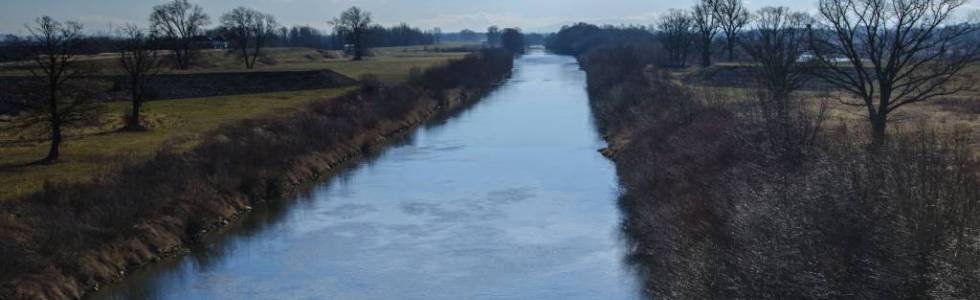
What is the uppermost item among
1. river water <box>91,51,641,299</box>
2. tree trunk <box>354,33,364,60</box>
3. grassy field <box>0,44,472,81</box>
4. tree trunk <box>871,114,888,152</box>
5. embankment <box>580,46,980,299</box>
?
tree trunk <box>354,33,364,60</box>

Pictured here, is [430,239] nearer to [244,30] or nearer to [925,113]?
[925,113]

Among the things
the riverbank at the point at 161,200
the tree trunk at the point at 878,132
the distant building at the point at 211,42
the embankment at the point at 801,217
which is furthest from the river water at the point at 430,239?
the distant building at the point at 211,42

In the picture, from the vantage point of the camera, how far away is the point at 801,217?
14383 mm

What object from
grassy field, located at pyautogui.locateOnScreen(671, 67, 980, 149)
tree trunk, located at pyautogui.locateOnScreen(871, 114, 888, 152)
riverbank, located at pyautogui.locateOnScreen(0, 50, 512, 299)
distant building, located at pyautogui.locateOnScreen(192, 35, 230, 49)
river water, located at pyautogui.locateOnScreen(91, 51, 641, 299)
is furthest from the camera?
distant building, located at pyautogui.locateOnScreen(192, 35, 230, 49)

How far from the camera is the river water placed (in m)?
18.5

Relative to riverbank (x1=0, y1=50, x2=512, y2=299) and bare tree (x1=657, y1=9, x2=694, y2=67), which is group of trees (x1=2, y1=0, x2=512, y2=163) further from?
bare tree (x1=657, y1=9, x2=694, y2=67)

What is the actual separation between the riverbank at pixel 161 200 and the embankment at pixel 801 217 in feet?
36.3

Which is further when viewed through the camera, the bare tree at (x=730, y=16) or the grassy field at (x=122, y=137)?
the bare tree at (x=730, y=16)

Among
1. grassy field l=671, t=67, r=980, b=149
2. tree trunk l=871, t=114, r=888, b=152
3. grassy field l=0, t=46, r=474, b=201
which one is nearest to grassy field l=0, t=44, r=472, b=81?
grassy field l=0, t=46, r=474, b=201

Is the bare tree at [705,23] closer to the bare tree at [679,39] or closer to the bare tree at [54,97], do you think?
the bare tree at [679,39]

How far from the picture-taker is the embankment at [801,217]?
11713 mm

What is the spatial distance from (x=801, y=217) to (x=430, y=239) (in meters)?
10.3

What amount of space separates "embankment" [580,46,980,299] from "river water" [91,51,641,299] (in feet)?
5.05

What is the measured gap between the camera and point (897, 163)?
604 inches
